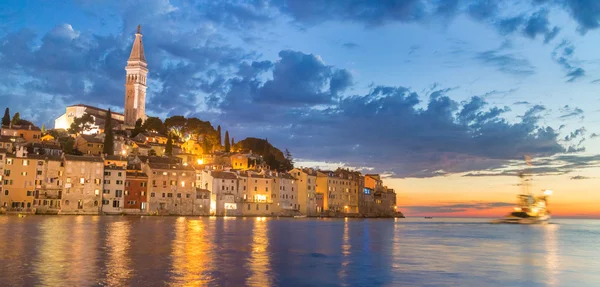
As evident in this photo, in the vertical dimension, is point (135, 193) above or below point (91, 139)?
below

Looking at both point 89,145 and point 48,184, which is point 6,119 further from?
point 48,184

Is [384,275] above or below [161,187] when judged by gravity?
below

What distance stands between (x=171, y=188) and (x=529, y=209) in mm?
78101

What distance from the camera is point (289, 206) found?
354ft

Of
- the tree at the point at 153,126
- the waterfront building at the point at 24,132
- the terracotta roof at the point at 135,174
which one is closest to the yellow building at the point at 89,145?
the waterfront building at the point at 24,132

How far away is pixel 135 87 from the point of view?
143375 mm

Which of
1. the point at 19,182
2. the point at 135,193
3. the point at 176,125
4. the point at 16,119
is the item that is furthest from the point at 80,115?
the point at 19,182

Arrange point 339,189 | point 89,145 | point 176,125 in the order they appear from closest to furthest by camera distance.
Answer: point 89,145 → point 339,189 → point 176,125

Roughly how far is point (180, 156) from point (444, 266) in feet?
299

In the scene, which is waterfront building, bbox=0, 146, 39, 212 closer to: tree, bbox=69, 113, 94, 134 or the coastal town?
the coastal town

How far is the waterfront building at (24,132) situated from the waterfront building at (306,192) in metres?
52.4

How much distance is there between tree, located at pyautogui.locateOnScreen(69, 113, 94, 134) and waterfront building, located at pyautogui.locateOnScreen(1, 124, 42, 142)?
15.9 m

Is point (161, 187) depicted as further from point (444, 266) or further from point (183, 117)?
point (444, 266)

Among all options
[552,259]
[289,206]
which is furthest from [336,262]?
[289,206]
